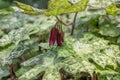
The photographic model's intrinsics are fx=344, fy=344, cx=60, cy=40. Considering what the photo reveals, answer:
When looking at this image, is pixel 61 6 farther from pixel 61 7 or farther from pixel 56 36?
pixel 56 36

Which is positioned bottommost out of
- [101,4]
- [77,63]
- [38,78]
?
[38,78]

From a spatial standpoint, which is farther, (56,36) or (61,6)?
(56,36)

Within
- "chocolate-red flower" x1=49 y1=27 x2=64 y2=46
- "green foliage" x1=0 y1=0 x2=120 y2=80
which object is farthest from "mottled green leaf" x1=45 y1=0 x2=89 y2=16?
"chocolate-red flower" x1=49 y1=27 x2=64 y2=46

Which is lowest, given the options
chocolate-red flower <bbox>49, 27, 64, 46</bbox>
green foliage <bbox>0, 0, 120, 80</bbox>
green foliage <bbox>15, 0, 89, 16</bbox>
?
green foliage <bbox>0, 0, 120, 80</bbox>

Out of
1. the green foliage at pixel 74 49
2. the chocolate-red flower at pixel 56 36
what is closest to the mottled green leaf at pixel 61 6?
the green foliage at pixel 74 49

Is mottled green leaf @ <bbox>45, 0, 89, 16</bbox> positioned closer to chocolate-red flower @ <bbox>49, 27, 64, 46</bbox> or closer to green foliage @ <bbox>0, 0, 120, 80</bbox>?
green foliage @ <bbox>0, 0, 120, 80</bbox>

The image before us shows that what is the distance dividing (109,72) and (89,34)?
0.19 m

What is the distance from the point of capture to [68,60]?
3.47 feet

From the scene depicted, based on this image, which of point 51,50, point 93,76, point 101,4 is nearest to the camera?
point 93,76

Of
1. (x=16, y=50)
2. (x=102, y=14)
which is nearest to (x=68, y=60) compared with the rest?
(x=16, y=50)

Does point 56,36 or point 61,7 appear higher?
point 61,7

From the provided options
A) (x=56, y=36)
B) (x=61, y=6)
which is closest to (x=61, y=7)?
(x=61, y=6)

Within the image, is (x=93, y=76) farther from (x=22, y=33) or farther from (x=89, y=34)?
(x=22, y=33)

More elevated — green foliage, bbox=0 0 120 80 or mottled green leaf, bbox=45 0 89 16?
mottled green leaf, bbox=45 0 89 16
